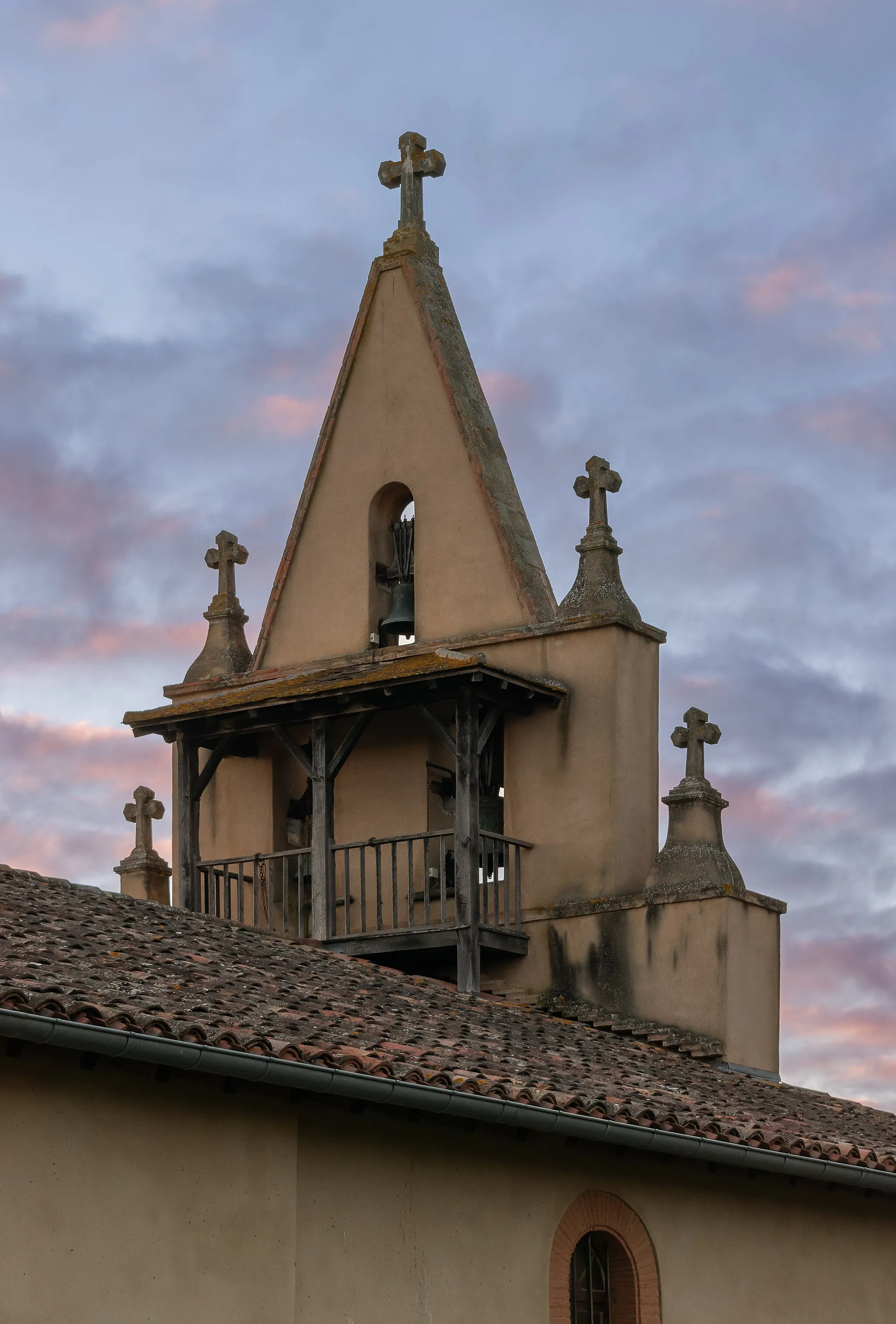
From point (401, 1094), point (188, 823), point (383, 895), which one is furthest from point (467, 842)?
point (401, 1094)

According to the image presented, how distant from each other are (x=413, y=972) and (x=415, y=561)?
4345 millimetres

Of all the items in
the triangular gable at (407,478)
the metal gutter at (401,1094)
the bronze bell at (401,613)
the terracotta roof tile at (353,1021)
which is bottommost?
the metal gutter at (401,1094)

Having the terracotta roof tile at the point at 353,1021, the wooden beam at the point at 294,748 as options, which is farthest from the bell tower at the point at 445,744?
the terracotta roof tile at the point at 353,1021

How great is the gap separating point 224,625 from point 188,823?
2.61m

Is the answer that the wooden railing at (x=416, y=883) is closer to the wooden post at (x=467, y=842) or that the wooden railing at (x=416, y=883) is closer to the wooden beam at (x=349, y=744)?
the wooden post at (x=467, y=842)

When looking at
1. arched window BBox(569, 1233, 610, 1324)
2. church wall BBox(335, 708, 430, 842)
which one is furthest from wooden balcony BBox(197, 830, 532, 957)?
arched window BBox(569, 1233, 610, 1324)

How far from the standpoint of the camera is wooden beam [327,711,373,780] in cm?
2055

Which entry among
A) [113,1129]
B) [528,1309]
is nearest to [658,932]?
[528,1309]

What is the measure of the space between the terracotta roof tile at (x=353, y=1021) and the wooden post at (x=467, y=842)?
130 cm

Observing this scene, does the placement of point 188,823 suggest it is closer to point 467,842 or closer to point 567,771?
point 467,842

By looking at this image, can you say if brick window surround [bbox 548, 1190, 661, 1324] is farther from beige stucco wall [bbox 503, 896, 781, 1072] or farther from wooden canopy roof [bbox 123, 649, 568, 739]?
wooden canopy roof [bbox 123, 649, 568, 739]

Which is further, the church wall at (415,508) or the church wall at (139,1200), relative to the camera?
the church wall at (415,508)

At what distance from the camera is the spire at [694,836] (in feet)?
66.1

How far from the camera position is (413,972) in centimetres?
2066
